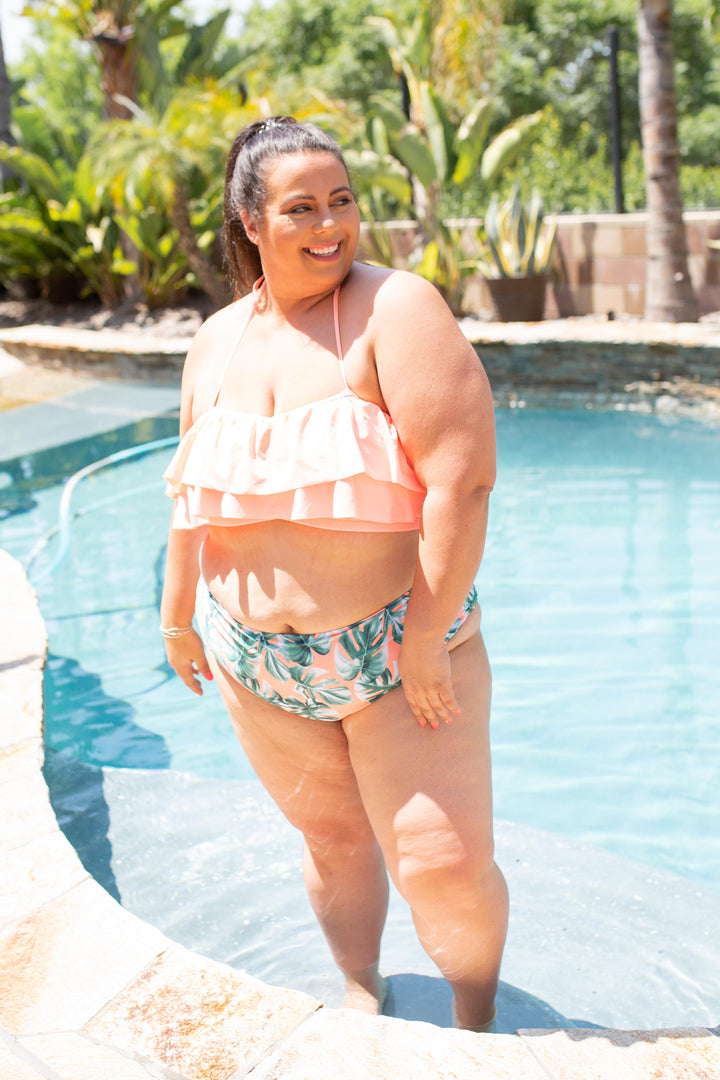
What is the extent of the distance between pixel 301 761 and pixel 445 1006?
0.91 meters

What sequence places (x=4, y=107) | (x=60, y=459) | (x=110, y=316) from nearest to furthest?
(x=60, y=459) < (x=110, y=316) < (x=4, y=107)

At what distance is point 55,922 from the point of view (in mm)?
2168

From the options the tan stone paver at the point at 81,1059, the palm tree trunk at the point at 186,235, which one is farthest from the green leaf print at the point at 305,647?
the palm tree trunk at the point at 186,235

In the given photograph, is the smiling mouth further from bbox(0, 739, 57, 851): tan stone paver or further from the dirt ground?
the dirt ground

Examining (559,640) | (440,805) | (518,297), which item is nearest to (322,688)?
(440,805)

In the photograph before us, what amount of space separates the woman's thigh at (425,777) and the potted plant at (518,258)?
10556mm

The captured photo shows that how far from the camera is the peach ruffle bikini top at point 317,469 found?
1793 mm

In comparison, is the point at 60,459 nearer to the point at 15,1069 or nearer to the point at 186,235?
the point at 186,235

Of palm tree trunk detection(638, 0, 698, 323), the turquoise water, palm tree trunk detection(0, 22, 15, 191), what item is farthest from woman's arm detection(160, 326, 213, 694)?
palm tree trunk detection(0, 22, 15, 191)

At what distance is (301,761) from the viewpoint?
204 cm

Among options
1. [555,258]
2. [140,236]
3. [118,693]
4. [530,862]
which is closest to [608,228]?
[555,258]

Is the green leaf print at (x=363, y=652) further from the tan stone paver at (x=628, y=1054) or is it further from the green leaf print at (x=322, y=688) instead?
the tan stone paver at (x=628, y=1054)

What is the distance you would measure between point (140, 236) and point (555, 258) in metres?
5.79

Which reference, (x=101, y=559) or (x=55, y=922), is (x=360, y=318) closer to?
(x=55, y=922)
